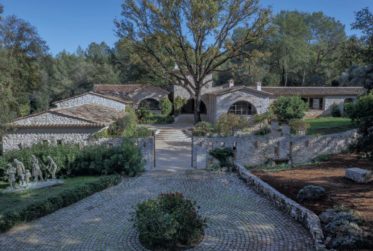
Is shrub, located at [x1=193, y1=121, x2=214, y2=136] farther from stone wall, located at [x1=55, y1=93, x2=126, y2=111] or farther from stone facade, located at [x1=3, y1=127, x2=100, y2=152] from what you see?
stone wall, located at [x1=55, y1=93, x2=126, y2=111]

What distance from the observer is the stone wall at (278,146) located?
1723 centimetres

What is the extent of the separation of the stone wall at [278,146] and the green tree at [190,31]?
14.4 metres

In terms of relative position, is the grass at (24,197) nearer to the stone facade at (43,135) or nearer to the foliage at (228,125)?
the stone facade at (43,135)

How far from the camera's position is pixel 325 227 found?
732 centimetres

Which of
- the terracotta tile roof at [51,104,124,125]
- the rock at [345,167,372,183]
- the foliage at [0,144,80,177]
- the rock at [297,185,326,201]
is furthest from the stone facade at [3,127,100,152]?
the rock at [345,167,372,183]

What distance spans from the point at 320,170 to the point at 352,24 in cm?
641

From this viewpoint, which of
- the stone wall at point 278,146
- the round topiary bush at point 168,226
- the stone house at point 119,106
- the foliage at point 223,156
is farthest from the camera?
the stone house at point 119,106

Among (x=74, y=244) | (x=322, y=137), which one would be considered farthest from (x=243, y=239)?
(x=322, y=137)

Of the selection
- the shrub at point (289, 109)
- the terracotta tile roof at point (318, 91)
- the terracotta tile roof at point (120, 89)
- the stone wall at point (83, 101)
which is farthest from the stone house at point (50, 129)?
the terracotta tile roof at point (318, 91)

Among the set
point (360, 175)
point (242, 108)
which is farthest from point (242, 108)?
point (360, 175)

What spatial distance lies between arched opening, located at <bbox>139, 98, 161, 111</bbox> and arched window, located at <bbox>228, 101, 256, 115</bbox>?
12.0 metres

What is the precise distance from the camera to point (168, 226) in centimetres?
700

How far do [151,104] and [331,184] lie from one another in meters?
33.2

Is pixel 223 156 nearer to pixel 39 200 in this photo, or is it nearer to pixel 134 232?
pixel 134 232
